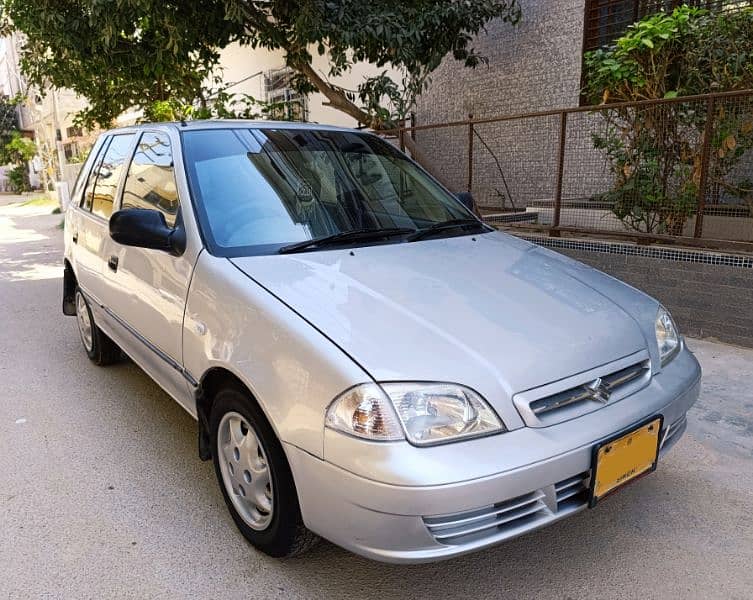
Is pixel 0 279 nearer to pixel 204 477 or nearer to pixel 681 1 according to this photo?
pixel 204 477

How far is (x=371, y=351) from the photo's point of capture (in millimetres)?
1932

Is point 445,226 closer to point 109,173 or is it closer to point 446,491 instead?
point 446,491

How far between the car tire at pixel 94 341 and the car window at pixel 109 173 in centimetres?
79

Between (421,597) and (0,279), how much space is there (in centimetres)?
823

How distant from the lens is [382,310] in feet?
7.07

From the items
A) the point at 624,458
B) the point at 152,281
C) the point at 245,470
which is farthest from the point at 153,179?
the point at 624,458

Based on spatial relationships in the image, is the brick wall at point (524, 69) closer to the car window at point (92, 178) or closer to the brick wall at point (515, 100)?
the brick wall at point (515, 100)

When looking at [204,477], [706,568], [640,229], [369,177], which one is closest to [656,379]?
[706,568]

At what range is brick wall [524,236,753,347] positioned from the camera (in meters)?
4.59

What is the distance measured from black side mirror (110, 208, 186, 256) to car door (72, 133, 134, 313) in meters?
1.08

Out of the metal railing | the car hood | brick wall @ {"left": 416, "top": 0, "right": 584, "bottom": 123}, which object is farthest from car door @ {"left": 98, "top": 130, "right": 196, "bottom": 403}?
brick wall @ {"left": 416, "top": 0, "right": 584, "bottom": 123}

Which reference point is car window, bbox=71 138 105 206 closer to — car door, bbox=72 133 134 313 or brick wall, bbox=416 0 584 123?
car door, bbox=72 133 134 313

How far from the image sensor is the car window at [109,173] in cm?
375

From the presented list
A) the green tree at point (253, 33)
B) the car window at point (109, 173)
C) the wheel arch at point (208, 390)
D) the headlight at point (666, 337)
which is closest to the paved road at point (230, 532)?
the wheel arch at point (208, 390)
